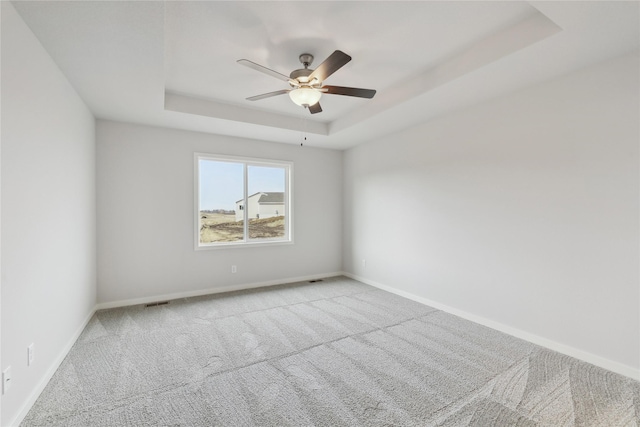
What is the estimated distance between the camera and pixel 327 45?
2457mm

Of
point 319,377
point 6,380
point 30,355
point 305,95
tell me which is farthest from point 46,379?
point 305,95

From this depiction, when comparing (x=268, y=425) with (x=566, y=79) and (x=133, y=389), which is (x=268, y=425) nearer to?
(x=133, y=389)

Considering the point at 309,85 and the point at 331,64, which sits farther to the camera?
the point at 309,85

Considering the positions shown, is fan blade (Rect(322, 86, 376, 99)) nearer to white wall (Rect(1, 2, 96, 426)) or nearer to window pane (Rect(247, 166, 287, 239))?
white wall (Rect(1, 2, 96, 426))

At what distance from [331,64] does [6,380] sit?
2857 millimetres

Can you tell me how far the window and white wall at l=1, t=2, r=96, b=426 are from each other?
5.32ft

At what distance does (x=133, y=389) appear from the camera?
2.09m

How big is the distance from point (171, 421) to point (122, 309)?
2512 mm

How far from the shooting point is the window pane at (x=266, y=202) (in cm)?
484

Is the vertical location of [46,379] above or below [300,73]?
below

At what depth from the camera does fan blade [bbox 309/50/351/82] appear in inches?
80.7

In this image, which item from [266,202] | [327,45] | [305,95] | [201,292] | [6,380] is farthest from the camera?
[266,202]

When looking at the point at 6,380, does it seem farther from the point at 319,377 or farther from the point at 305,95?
the point at 305,95

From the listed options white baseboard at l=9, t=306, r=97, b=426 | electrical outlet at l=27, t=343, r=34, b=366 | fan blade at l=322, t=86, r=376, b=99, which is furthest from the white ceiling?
white baseboard at l=9, t=306, r=97, b=426
